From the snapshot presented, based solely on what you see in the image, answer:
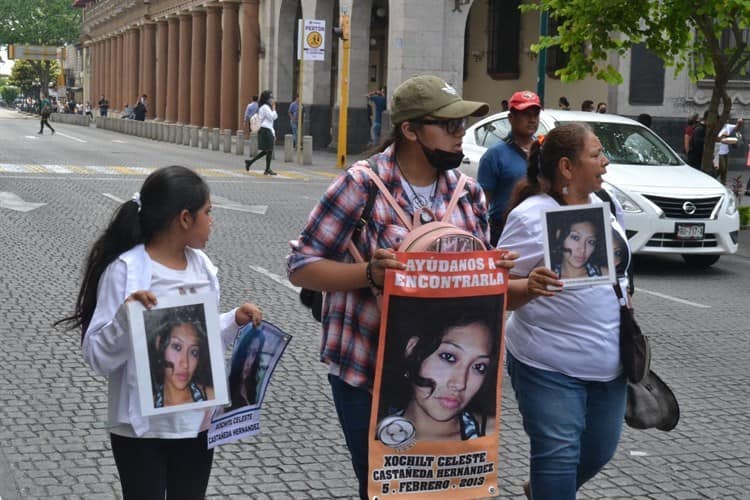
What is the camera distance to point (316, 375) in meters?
7.66

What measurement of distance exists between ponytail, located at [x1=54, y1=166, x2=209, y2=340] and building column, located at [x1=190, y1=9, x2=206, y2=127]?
51367 millimetres

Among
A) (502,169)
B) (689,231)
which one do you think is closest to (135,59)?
(689,231)

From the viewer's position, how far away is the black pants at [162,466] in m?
3.60

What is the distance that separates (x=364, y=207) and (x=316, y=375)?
417 cm

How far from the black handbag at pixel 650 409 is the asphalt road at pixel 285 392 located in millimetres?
1262

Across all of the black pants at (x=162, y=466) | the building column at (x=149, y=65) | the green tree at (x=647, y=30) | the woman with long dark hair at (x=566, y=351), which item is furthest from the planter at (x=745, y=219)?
the building column at (x=149, y=65)

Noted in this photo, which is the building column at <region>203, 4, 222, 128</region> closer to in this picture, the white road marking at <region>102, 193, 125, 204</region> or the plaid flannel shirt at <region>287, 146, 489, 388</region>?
the white road marking at <region>102, 193, 125, 204</region>

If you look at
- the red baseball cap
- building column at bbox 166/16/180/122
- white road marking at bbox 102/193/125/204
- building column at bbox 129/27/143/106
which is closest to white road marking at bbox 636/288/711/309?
the red baseball cap

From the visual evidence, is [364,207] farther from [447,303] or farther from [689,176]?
[689,176]

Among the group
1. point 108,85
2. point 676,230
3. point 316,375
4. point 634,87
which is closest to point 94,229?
point 676,230

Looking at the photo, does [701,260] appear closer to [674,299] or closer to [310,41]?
[674,299]

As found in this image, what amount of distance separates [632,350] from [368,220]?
3.51 feet

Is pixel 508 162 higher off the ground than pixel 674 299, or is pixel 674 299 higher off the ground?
pixel 508 162

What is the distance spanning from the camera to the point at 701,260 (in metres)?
14.0
